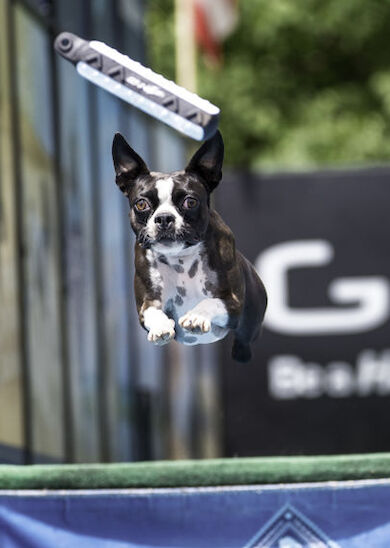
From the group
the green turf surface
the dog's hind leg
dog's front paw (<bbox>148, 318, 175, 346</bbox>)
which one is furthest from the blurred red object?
dog's front paw (<bbox>148, 318, 175, 346</bbox>)

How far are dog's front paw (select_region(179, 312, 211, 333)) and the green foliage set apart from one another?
72.2 ft

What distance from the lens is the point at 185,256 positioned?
3168 mm

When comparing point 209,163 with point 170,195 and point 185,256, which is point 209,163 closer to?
point 170,195

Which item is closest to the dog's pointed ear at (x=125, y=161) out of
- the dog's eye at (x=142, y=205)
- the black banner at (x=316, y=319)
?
the dog's eye at (x=142, y=205)

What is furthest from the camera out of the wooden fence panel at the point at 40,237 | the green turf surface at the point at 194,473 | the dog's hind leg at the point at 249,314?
the wooden fence panel at the point at 40,237

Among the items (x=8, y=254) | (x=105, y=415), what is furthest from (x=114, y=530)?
(x=105, y=415)

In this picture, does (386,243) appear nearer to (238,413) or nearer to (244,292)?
(238,413)

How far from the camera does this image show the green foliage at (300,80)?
1004 inches

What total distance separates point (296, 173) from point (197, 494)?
10912 millimetres

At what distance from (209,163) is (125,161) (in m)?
0.24

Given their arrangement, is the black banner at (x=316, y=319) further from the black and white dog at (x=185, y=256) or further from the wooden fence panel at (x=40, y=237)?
the black and white dog at (x=185, y=256)

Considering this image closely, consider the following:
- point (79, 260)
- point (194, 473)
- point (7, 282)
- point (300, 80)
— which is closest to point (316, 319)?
point (79, 260)

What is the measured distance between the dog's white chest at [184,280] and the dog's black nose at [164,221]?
0.51 ft

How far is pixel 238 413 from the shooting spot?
49.8 feet
